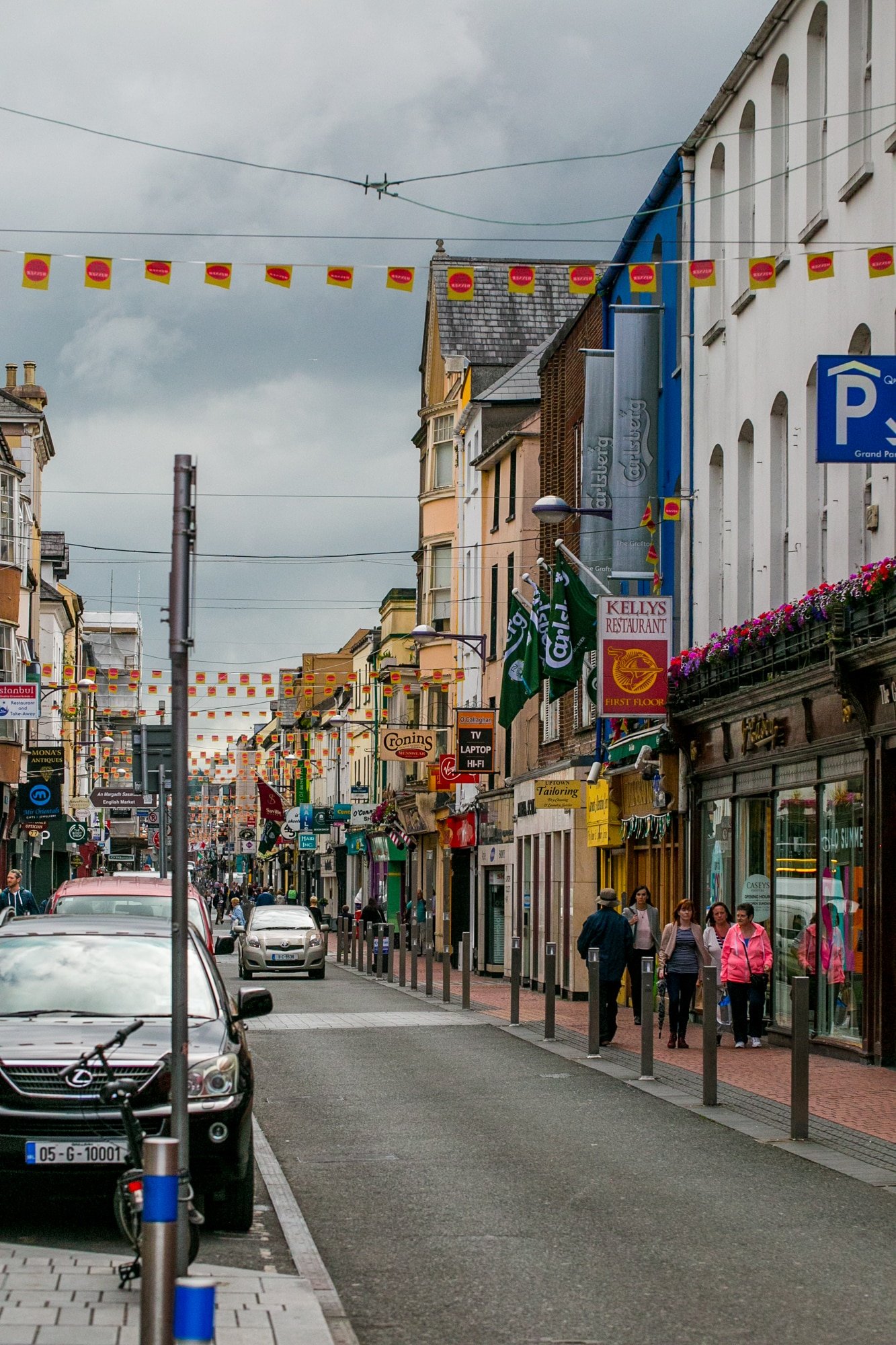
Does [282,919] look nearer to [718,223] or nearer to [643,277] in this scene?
[718,223]

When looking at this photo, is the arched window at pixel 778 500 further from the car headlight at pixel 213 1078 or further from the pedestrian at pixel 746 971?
the car headlight at pixel 213 1078

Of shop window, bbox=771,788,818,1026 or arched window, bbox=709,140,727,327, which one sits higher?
arched window, bbox=709,140,727,327

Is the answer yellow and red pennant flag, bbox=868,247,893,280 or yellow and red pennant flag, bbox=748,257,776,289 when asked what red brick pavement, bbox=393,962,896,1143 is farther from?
yellow and red pennant flag, bbox=748,257,776,289

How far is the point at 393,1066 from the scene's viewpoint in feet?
61.4

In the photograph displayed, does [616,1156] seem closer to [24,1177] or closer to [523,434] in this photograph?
[24,1177]

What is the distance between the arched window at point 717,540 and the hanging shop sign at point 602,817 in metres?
5.64

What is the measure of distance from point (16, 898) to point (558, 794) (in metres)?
8.73

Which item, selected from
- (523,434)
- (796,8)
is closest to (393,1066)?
(796,8)

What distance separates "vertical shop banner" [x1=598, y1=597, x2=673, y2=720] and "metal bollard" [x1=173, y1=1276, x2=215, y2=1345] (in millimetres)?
21638

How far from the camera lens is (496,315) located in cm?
5678

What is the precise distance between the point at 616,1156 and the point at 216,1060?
391 cm

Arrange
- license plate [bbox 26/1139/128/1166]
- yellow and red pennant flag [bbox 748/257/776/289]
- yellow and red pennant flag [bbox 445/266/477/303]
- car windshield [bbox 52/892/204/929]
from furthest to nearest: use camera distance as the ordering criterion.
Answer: car windshield [bbox 52/892/204/929] < yellow and red pennant flag [bbox 445/266/477/303] < yellow and red pennant flag [bbox 748/257/776/289] < license plate [bbox 26/1139/128/1166]

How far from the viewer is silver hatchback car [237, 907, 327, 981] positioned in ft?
127

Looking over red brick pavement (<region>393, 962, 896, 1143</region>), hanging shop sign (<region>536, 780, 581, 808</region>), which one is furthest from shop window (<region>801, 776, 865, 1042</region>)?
hanging shop sign (<region>536, 780, 581, 808</region>)
